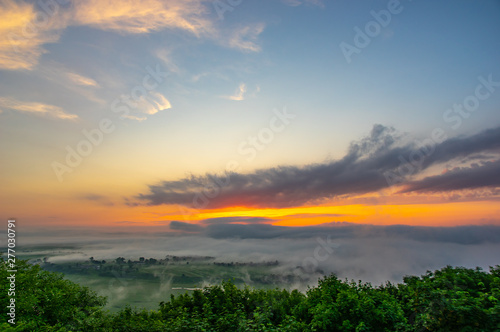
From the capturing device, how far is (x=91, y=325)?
15.8 m

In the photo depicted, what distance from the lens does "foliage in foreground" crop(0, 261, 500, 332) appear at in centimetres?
1223

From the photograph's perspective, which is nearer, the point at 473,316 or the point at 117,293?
the point at 473,316

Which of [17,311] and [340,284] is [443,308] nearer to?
[340,284]

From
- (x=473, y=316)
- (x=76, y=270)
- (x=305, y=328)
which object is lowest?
(x=76, y=270)

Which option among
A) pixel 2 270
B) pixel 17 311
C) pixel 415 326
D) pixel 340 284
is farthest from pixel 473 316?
pixel 2 270

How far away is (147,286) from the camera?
194 m

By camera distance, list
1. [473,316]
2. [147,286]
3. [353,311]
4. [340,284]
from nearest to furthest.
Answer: [473,316] → [353,311] → [340,284] → [147,286]

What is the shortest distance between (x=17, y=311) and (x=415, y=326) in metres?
28.1

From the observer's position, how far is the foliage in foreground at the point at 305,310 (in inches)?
481

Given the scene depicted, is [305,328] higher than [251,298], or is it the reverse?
[305,328]

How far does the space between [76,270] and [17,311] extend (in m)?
192

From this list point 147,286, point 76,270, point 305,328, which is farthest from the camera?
point 147,286

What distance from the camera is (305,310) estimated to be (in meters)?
22.3

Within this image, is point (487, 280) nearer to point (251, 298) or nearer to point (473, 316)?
point (473, 316)
